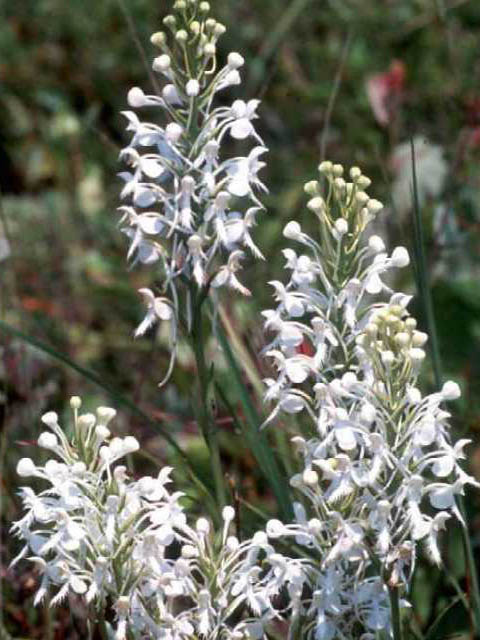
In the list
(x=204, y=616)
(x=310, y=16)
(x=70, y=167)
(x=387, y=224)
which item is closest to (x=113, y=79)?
(x=70, y=167)

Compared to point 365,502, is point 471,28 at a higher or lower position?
higher

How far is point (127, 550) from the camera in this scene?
1657 millimetres

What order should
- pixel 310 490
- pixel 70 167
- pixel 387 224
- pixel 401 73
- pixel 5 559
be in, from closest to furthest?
1. pixel 310 490
2. pixel 5 559
3. pixel 387 224
4. pixel 401 73
5. pixel 70 167

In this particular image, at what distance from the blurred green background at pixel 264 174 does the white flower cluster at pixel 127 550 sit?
65 cm

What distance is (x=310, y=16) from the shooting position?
5.45 meters

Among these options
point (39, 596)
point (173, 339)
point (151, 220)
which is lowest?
point (39, 596)

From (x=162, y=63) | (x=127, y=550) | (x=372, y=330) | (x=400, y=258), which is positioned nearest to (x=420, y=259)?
(x=400, y=258)

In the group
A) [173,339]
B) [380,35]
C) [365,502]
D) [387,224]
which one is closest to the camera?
[365,502]

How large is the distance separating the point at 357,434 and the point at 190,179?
0.40 m

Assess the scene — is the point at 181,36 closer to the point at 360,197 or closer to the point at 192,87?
the point at 192,87

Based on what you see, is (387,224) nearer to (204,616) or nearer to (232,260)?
(232,260)

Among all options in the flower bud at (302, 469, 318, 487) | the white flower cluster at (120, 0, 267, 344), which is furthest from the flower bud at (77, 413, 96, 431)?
the flower bud at (302, 469, 318, 487)

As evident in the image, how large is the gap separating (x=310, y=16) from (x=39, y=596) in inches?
163

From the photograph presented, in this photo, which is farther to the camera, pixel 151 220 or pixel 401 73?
pixel 401 73
